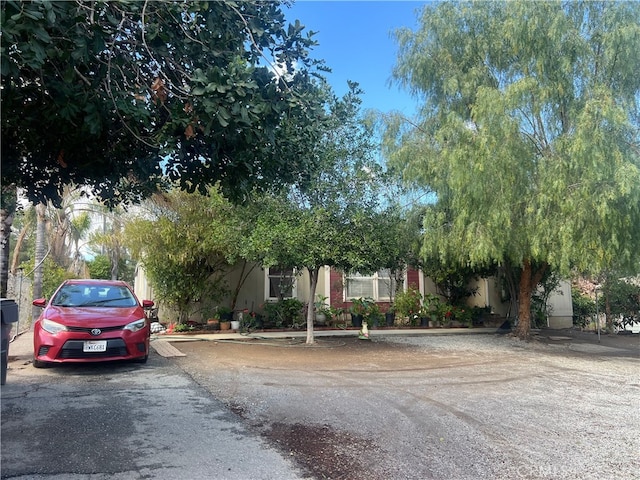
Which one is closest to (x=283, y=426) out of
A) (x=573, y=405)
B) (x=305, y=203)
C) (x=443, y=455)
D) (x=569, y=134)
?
(x=443, y=455)

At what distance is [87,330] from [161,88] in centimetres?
473

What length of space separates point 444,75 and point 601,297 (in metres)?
12.8

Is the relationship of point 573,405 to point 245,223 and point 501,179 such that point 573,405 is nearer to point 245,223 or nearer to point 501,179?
point 501,179

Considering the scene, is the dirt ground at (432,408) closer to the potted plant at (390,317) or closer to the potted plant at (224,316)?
the potted plant at (224,316)

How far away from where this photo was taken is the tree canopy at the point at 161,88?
3592 mm

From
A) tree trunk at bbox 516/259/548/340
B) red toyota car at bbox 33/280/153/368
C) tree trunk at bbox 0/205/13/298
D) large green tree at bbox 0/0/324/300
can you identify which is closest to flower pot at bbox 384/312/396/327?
tree trunk at bbox 516/259/548/340

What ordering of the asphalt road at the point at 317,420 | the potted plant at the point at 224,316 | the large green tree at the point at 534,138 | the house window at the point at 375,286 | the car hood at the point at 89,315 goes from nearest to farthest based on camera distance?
the asphalt road at the point at 317,420, the car hood at the point at 89,315, the large green tree at the point at 534,138, the potted plant at the point at 224,316, the house window at the point at 375,286

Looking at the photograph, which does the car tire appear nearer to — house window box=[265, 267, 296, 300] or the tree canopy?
the tree canopy

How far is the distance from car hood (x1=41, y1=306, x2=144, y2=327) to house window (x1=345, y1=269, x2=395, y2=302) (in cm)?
1119

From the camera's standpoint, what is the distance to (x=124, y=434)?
4727 mm

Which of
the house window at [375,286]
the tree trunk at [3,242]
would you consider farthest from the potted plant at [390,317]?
the tree trunk at [3,242]

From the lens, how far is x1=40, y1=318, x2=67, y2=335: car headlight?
7.56 meters

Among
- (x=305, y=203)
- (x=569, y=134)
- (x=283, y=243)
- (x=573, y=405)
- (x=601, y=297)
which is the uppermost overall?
(x=569, y=134)

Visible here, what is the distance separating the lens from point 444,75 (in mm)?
12500
